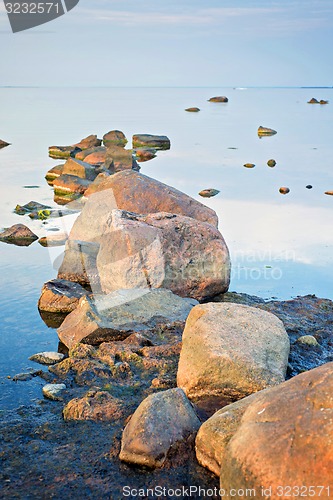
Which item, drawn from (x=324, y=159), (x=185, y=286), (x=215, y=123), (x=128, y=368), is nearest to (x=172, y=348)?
(x=128, y=368)

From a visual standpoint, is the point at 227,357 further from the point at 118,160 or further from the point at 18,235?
the point at 118,160

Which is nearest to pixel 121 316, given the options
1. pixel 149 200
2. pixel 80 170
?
pixel 149 200

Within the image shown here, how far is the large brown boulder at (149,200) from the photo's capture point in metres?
11.6

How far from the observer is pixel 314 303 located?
10281mm

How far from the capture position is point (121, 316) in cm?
861

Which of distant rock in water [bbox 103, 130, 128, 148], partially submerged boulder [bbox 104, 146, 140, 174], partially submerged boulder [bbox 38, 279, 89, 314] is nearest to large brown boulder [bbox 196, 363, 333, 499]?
partially submerged boulder [bbox 38, 279, 89, 314]

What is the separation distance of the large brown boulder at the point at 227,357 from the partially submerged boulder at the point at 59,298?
9.80ft

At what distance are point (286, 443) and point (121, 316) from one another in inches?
163

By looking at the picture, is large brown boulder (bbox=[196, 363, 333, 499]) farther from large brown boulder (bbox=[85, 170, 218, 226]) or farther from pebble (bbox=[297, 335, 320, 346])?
large brown boulder (bbox=[85, 170, 218, 226])

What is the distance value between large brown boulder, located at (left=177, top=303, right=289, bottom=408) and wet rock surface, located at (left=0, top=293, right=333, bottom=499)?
49cm

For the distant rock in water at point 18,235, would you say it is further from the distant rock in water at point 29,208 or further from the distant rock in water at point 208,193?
the distant rock in water at point 208,193

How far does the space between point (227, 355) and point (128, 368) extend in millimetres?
1350

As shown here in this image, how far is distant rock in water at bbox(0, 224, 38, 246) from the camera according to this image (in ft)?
44.3

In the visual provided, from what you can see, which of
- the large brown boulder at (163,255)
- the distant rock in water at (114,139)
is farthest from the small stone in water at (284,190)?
the distant rock in water at (114,139)
